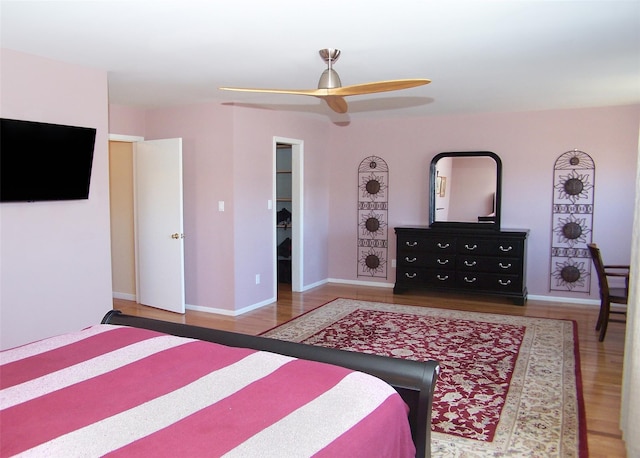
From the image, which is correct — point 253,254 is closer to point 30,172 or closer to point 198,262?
point 198,262

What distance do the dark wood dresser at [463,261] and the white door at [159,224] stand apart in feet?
8.85

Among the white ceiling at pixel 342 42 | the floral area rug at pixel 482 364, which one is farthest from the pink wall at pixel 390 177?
the floral area rug at pixel 482 364

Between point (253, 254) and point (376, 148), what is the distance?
94.0 inches

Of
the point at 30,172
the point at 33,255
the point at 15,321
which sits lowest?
the point at 15,321

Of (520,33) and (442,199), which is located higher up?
(520,33)

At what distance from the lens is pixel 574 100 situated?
5266 mm

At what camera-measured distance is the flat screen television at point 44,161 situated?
329cm

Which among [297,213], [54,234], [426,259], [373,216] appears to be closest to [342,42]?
[54,234]

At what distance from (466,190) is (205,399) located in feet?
17.1

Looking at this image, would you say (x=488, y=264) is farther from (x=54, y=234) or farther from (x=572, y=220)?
(x=54, y=234)

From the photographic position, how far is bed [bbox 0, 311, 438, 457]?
4.63 feet

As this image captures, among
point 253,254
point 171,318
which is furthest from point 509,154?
point 171,318

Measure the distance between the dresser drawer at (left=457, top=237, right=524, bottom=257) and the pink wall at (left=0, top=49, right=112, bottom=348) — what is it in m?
3.97

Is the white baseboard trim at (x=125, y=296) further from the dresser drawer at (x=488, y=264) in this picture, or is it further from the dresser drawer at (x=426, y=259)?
the dresser drawer at (x=488, y=264)
